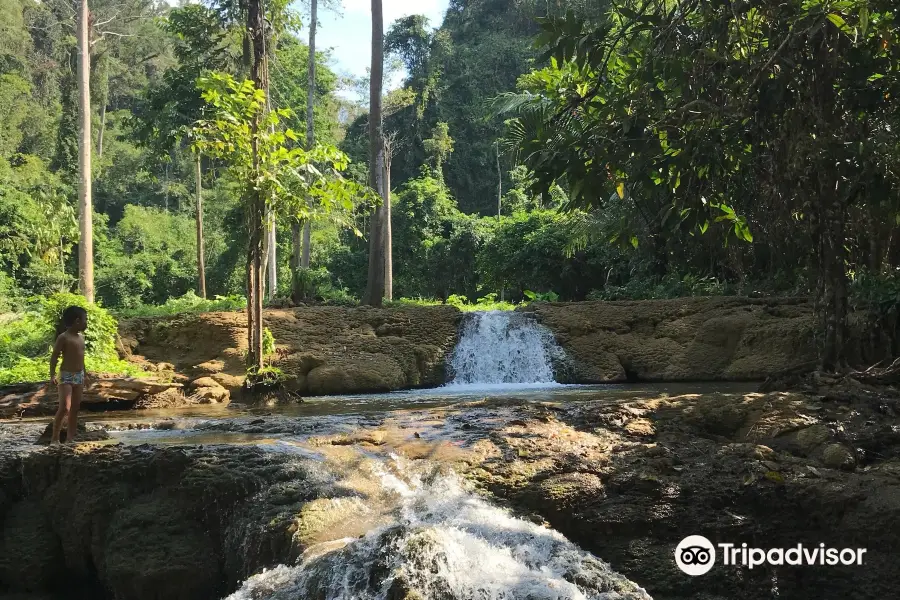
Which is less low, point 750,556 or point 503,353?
point 503,353

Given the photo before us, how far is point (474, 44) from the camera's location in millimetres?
44500

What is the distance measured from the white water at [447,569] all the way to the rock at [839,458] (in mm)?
1857

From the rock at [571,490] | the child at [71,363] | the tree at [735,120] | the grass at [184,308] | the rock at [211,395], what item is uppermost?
the tree at [735,120]

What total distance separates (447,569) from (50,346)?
35.9 ft

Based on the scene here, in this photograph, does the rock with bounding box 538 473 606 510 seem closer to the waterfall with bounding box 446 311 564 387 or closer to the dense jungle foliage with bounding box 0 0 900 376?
the dense jungle foliage with bounding box 0 0 900 376

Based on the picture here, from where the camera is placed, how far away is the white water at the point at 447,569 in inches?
137

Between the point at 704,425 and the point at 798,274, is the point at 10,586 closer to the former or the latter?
the point at 704,425

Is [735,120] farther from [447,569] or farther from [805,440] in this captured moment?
[447,569]

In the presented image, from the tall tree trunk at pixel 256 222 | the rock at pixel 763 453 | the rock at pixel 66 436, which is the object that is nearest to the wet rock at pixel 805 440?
the rock at pixel 763 453

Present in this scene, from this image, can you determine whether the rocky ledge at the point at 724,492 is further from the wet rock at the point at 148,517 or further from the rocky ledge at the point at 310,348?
the rocky ledge at the point at 310,348

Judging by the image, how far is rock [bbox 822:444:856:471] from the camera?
459cm

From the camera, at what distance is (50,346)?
1208 centimetres

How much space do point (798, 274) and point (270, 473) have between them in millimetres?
13531

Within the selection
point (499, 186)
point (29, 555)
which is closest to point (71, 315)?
point (29, 555)
